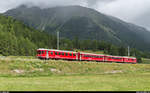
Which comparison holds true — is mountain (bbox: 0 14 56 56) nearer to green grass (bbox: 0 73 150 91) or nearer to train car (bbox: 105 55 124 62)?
train car (bbox: 105 55 124 62)

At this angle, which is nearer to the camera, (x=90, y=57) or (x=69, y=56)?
(x=69, y=56)

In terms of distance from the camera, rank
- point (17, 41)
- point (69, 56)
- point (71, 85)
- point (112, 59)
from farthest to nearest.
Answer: point (17, 41) → point (112, 59) → point (69, 56) → point (71, 85)

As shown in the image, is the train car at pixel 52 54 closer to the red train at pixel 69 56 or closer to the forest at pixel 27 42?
the red train at pixel 69 56

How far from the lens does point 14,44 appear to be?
83875 millimetres

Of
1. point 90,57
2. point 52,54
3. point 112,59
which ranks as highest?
point 52,54

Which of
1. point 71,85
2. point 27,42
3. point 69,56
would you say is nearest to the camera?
point 71,85

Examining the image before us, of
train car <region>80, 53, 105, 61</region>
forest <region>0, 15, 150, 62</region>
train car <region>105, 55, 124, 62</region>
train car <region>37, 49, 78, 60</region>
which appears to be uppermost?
forest <region>0, 15, 150, 62</region>

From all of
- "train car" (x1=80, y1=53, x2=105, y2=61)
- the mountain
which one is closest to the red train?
"train car" (x1=80, y1=53, x2=105, y2=61)

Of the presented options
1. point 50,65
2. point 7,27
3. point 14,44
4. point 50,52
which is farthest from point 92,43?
point 50,65

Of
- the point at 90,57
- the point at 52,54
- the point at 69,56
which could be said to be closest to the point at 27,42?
the point at 90,57

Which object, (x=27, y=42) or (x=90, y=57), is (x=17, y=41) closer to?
(x=27, y=42)

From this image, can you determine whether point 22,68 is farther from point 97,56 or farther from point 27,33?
point 27,33

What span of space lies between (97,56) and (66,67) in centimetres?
2792

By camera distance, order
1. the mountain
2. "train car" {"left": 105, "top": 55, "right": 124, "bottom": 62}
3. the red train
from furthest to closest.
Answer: the mountain < "train car" {"left": 105, "top": 55, "right": 124, "bottom": 62} < the red train
